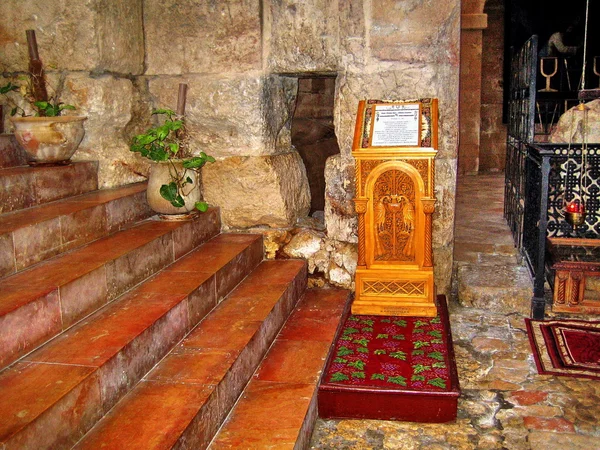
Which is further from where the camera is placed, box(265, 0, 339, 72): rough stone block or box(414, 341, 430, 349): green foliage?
box(265, 0, 339, 72): rough stone block

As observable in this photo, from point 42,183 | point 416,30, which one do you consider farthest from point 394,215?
point 42,183

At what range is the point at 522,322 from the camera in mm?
3904

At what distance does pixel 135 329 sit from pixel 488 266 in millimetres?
2808

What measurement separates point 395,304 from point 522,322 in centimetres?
82

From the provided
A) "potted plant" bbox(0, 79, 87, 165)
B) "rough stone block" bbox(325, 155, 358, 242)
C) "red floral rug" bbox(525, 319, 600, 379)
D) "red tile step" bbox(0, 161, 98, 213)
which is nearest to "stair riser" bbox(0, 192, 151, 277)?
"red tile step" bbox(0, 161, 98, 213)

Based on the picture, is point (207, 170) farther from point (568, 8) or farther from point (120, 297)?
point (568, 8)

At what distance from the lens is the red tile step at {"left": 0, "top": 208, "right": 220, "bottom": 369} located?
2217mm

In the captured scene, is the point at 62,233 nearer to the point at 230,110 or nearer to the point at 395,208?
the point at 230,110

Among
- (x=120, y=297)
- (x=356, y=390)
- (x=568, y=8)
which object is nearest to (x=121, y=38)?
(x=120, y=297)

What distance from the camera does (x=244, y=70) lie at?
410 cm

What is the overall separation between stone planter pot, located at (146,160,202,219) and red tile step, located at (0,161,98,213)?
0.38 meters

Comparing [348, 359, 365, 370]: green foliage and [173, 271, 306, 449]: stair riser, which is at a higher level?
[173, 271, 306, 449]: stair riser

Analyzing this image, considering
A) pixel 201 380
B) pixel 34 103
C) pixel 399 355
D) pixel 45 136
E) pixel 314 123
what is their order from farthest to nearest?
pixel 314 123, pixel 34 103, pixel 45 136, pixel 399 355, pixel 201 380

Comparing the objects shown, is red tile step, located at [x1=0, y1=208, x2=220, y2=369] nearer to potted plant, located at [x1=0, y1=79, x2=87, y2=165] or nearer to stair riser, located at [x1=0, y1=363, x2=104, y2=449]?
stair riser, located at [x1=0, y1=363, x2=104, y2=449]
